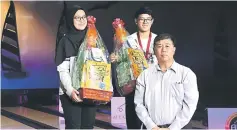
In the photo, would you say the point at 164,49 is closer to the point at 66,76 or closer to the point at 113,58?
the point at 113,58

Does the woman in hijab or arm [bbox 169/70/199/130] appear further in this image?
the woman in hijab

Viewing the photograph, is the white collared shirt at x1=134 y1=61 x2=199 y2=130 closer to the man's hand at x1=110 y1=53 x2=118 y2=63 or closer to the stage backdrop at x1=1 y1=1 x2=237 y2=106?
the man's hand at x1=110 y1=53 x2=118 y2=63

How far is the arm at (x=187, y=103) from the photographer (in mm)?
2207

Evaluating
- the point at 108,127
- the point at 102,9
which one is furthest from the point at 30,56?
the point at 108,127

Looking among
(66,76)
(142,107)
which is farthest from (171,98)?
(66,76)

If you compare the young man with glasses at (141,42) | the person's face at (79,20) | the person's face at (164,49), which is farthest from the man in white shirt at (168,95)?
the person's face at (79,20)

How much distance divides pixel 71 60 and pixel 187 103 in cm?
91

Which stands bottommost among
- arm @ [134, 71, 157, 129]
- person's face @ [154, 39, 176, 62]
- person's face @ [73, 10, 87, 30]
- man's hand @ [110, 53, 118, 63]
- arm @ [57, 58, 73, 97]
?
arm @ [134, 71, 157, 129]

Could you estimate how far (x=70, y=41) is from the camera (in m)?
2.71

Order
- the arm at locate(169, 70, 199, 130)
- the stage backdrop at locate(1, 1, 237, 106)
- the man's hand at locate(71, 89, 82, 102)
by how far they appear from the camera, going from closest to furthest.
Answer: the arm at locate(169, 70, 199, 130), the man's hand at locate(71, 89, 82, 102), the stage backdrop at locate(1, 1, 237, 106)

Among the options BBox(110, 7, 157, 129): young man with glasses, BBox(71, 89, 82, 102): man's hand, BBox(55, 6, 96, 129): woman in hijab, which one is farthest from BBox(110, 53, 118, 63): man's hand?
BBox(71, 89, 82, 102): man's hand

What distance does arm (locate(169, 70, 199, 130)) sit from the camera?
2.21 m

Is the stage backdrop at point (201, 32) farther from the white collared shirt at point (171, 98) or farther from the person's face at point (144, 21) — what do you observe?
the white collared shirt at point (171, 98)

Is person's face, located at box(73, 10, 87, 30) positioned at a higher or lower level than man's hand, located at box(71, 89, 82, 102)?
higher
